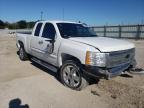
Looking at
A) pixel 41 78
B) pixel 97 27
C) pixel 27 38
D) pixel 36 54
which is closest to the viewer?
pixel 41 78

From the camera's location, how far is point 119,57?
5.36 meters

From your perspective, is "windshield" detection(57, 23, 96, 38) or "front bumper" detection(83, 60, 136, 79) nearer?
"front bumper" detection(83, 60, 136, 79)

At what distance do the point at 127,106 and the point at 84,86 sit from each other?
1328mm

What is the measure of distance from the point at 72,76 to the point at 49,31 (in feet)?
6.59

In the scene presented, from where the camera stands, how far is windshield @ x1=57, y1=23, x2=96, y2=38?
6.44m

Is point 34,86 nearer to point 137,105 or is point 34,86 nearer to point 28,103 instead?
point 28,103

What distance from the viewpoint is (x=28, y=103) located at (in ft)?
15.8

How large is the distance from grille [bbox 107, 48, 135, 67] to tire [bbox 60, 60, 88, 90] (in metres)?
0.87

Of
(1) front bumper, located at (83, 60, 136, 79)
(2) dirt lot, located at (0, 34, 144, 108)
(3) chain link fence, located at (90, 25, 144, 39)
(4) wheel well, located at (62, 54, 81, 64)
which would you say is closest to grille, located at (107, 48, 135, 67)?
(1) front bumper, located at (83, 60, 136, 79)

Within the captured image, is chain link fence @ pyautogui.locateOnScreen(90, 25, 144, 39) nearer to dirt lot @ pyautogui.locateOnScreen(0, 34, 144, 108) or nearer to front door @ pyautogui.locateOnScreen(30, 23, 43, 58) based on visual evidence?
dirt lot @ pyautogui.locateOnScreen(0, 34, 144, 108)

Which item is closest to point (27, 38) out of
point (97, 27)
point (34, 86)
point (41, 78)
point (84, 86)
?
point (41, 78)

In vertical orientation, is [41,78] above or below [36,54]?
below

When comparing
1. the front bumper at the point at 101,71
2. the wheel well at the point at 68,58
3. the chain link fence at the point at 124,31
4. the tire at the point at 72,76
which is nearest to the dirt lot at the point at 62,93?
the tire at the point at 72,76

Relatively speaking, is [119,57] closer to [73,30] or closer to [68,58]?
[68,58]
